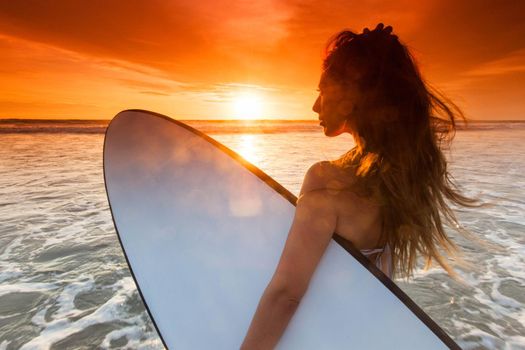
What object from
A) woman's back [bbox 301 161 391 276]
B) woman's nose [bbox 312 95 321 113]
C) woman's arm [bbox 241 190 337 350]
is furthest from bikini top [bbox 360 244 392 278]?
woman's nose [bbox 312 95 321 113]

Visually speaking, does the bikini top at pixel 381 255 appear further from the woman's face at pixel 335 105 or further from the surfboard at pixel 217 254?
the woman's face at pixel 335 105

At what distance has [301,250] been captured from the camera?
930mm

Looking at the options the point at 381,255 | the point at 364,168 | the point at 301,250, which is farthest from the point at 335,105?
the point at 381,255

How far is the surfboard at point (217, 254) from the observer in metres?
1.32

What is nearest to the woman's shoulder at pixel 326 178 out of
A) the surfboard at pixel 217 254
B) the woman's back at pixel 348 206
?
the woman's back at pixel 348 206

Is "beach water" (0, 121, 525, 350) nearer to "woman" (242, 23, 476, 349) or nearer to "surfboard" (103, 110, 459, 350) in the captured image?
"surfboard" (103, 110, 459, 350)

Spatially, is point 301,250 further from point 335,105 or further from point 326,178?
point 335,105

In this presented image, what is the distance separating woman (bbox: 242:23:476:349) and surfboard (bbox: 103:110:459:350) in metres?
0.22

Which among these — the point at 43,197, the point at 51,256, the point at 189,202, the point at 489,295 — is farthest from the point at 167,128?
the point at 43,197

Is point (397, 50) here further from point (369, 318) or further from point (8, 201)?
point (8, 201)

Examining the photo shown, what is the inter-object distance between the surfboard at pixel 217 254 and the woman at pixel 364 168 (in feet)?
0.73

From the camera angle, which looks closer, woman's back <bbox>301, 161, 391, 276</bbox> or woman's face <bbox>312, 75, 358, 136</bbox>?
woman's back <bbox>301, 161, 391, 276</bbox>

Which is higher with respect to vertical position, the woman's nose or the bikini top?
the woman's nose

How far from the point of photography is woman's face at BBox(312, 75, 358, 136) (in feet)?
3.62
